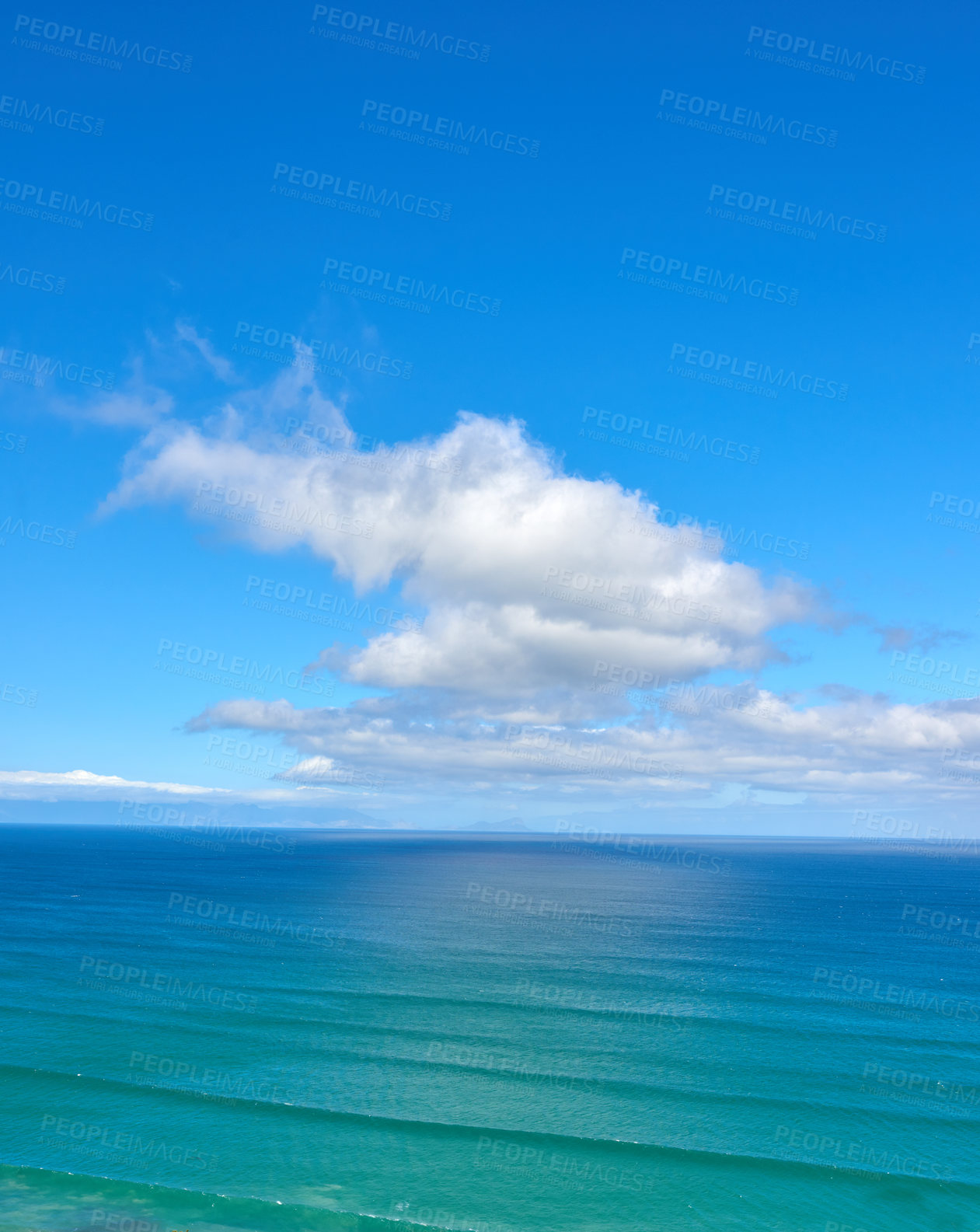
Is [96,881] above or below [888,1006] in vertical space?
below

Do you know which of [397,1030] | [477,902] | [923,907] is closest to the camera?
[397,1030]

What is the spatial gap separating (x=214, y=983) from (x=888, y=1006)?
2123 inches

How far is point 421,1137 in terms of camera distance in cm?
3678

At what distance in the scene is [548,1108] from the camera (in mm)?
40156

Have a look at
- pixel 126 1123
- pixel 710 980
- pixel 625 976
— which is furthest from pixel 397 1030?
pixel 710 980

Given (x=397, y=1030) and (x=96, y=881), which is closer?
(x=397, y=1030)

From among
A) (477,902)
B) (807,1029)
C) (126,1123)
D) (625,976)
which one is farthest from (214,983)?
(477,902)

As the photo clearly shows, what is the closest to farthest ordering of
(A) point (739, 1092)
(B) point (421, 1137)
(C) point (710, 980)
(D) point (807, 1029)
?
1. (B) point (421, 1137)
2. (A) point (739, 1092)
3. (D) point (807, 1029)
4. (C) point (710, 980)

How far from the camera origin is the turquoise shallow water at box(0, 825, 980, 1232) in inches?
1277

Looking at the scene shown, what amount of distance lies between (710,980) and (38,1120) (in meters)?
51.3

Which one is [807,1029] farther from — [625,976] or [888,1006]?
[625,976]

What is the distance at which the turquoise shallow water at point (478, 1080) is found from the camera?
106ft

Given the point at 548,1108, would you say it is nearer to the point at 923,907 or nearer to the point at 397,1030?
the point at 397,1030

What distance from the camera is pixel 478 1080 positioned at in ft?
141
